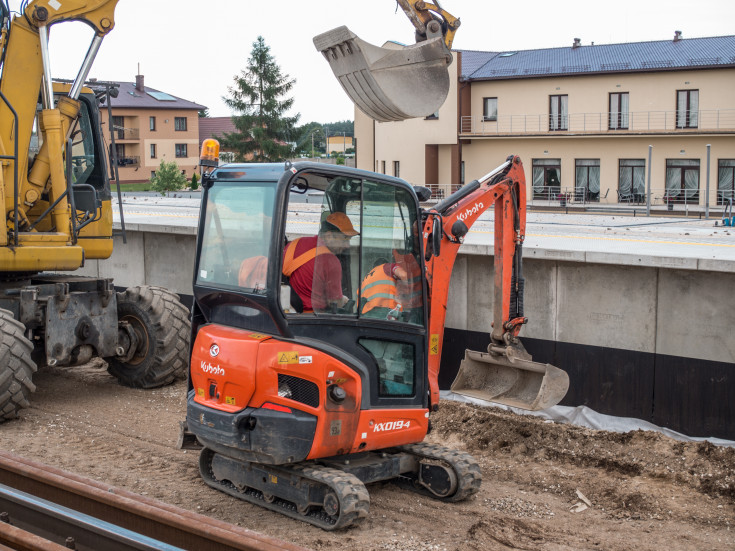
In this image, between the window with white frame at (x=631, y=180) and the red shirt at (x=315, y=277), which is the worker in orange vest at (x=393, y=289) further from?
the window with white frame at (x=631, y=180)

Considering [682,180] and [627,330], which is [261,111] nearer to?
[682,180]

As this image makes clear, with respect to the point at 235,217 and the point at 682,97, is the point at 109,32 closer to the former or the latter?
the point at 235,217

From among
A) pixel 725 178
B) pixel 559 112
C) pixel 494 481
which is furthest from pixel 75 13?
pixel 559 112

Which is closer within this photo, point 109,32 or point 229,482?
point 229,482

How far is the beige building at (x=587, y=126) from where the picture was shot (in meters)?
43.1

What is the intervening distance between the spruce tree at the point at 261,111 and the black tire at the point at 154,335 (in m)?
57.2

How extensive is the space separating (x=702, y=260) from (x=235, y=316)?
519 centimetres

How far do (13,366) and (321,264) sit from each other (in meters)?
4.39

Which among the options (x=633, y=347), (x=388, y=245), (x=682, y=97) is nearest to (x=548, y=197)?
(x=682, y=97)

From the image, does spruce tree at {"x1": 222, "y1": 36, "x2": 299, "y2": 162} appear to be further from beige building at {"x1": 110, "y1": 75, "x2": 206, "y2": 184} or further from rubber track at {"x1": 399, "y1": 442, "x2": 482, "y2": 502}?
rubber track at {"x1": 399, "y1": 442, "x2": 482, "y2": 502}

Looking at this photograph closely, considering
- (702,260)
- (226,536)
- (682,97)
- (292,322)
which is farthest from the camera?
(682,97)

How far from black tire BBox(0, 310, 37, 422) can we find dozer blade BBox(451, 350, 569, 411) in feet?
15.1

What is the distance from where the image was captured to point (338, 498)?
21.6 ft

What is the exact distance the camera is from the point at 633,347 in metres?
10.0
